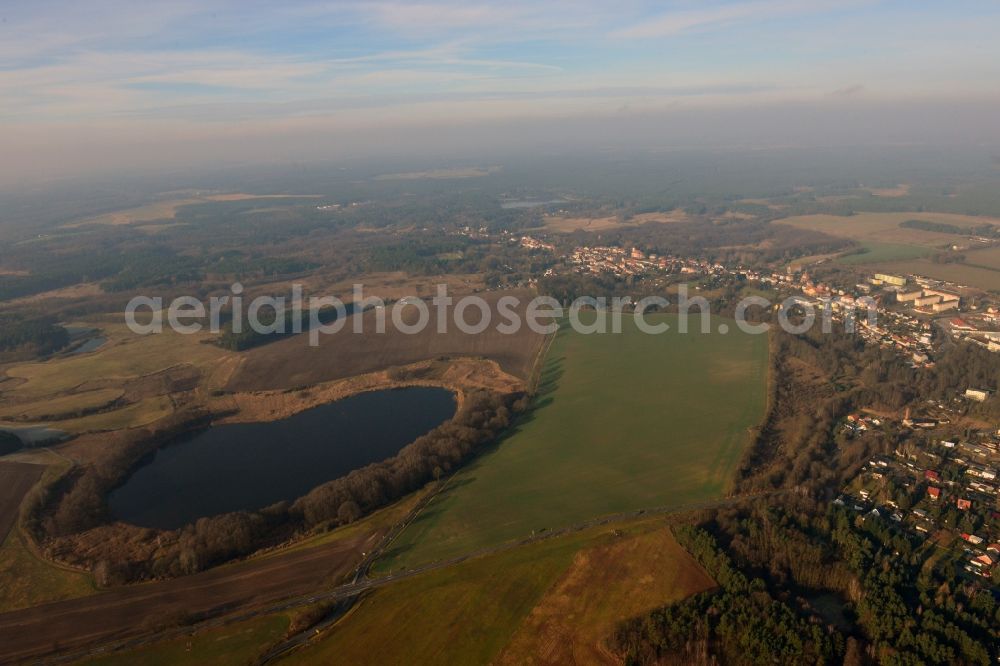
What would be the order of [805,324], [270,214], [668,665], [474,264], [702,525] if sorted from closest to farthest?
[668,665]
[702,525]
[805,324]
[474,264]
[270,214]

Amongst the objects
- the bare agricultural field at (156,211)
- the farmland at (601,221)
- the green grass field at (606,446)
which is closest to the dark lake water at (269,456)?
the green grass field at (606,446)

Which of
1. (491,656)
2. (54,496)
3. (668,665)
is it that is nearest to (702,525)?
(668,665)

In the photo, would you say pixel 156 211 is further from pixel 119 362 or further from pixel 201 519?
pixel 201 519

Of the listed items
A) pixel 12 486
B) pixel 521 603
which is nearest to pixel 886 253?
pixel 521 603

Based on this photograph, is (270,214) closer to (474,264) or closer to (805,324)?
(474,264)

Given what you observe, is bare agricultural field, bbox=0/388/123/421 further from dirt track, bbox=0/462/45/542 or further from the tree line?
the tree line

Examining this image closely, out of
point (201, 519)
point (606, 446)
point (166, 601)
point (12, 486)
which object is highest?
point (201, 519)

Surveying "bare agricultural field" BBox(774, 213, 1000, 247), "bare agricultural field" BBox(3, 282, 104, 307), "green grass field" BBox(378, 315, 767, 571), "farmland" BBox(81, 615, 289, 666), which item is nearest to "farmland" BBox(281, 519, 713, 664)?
"farmland" BBox(81, 615, 289, 666)
